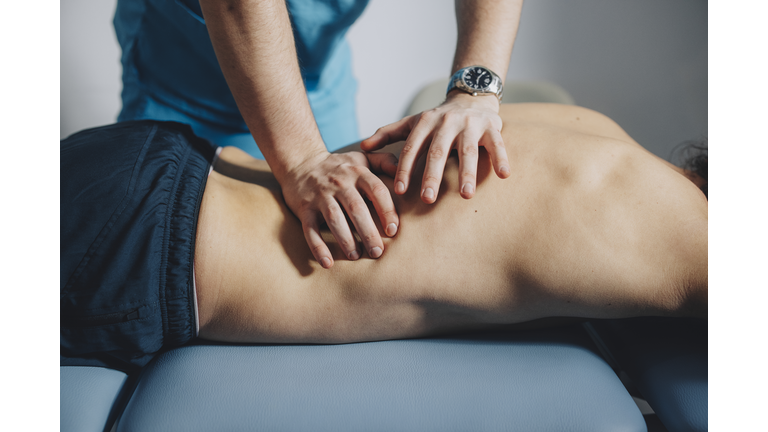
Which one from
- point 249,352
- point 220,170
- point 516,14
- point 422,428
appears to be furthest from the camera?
point 516,14

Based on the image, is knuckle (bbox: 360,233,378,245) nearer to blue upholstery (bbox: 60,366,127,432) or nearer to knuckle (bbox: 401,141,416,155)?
knuckle (bbox: 401,141,416,155)

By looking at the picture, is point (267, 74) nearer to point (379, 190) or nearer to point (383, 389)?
point (379, 190)

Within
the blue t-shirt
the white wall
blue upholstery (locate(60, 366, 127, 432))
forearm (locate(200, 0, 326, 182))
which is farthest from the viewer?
the white wall

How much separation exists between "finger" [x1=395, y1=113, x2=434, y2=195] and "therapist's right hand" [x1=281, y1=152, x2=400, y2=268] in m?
0.02

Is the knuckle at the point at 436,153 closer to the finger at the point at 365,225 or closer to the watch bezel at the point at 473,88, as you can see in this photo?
the finger at the point at 365,225

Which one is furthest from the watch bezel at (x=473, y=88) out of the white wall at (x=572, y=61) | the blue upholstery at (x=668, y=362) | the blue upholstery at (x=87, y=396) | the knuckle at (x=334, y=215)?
the white wall at (x=572, y=61)

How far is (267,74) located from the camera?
2.31 ft

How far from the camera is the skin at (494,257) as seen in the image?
60 cm


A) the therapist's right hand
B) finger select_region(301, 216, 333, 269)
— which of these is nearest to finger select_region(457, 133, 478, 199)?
the therapist's right hand

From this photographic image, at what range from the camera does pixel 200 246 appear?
0.63 m

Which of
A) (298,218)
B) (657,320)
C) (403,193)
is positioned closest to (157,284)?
(298,218)

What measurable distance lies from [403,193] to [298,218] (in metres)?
0.18

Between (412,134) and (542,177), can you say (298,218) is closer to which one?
(412,134)

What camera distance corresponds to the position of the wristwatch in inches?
31.7
